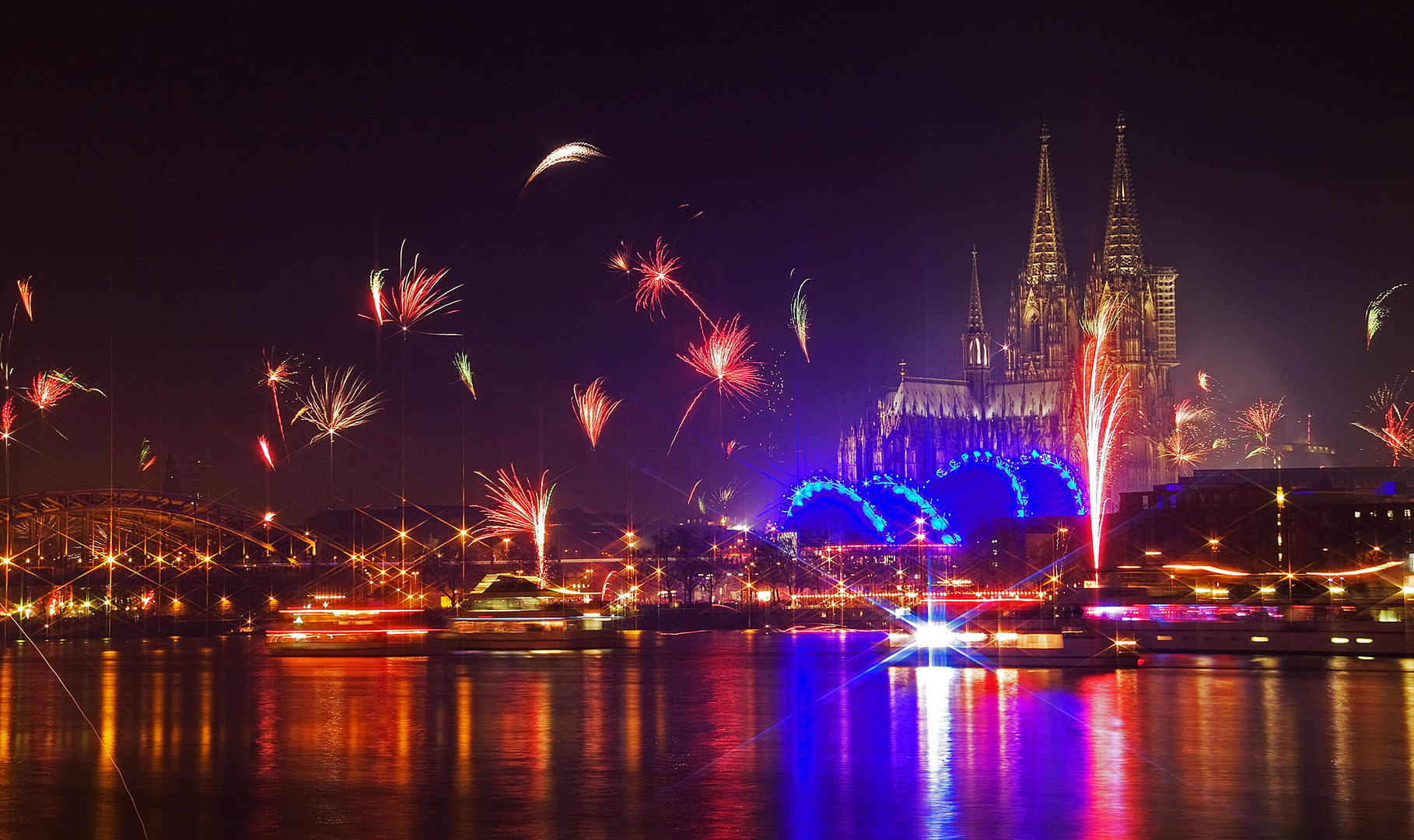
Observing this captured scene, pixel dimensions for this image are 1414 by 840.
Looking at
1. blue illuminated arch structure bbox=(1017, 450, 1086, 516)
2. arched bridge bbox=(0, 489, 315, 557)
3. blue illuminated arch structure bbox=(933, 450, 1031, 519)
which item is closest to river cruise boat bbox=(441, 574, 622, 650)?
arched bridge bbox=(0, 489, 315, 557)

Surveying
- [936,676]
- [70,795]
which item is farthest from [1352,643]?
[70,795]

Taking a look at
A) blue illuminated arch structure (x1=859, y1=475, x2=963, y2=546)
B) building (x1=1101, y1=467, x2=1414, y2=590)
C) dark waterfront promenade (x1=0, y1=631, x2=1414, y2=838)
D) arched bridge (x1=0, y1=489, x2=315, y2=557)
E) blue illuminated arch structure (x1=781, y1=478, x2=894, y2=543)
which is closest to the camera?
dark waterfront promenade (x1=0, y1=631, x2=1414, y2=838)

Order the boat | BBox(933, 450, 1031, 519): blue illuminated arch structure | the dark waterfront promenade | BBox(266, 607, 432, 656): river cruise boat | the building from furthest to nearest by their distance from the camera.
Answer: BBox(933, 450, 1031, 519): blue illuminated arch structure < the building < BBox(266, 607, 432, 656): river cruise boat < the boat < the dark waterfront promenade

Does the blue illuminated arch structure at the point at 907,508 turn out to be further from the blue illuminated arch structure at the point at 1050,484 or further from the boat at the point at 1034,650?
the boat at the point at 1034,650

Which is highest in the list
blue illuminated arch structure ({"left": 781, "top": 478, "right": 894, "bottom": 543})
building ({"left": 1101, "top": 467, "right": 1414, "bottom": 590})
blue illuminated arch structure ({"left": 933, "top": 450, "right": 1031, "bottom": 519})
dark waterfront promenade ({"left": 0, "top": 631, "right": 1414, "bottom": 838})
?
blue illuminated arch structure ({"left": 933, "top": 450, "right": 1031, "bottom": 519})

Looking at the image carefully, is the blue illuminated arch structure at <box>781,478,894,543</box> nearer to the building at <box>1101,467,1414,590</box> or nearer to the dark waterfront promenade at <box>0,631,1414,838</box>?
the building at <box>1101,467,1414,590</box>

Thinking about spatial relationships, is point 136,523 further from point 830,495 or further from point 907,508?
point 907,508

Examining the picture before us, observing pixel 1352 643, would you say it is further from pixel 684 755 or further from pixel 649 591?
pixel 649 591
